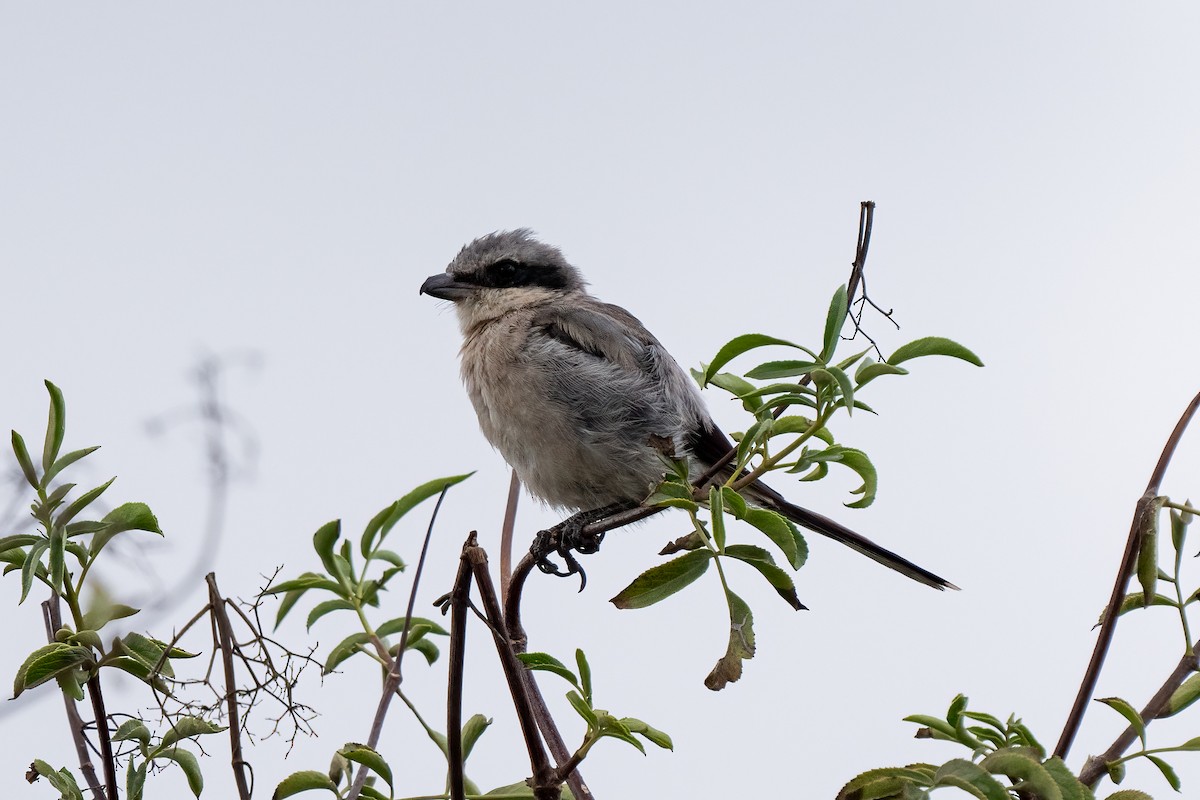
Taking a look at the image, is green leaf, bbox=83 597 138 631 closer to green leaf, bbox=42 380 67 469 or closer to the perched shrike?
green leaf, bbox=42 380 67 469

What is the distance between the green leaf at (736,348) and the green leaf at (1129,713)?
1.78 feet

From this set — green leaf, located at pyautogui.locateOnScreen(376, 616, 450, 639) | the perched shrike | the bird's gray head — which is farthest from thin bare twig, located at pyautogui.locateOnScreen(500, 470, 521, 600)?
the bird's gray head

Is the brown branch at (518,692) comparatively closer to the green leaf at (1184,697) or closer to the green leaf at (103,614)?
the green leaf at (103,614)

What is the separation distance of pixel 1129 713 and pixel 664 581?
1.87ft

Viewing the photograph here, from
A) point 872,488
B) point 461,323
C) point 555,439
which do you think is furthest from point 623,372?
point 872,488

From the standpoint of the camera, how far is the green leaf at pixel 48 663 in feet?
4.54

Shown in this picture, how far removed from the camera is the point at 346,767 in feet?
5.66

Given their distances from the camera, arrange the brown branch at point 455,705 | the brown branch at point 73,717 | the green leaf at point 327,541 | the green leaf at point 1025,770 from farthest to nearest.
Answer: the green leaf at point 327,541 → the brown branch at point 73,717 → the brown branch at point 455,705 → the green leaf at point 1025,770

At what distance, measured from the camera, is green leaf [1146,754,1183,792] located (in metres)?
1.38

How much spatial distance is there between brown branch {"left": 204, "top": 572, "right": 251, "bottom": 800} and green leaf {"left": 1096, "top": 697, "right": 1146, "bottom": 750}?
1.02 metres

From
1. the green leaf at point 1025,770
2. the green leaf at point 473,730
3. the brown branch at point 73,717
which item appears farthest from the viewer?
the green leaf at point 473,730

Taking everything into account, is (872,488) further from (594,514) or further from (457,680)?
(594,514)

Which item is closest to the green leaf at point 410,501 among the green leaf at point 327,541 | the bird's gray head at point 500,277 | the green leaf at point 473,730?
the green leaf at point 327,541

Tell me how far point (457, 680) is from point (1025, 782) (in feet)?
2.02
